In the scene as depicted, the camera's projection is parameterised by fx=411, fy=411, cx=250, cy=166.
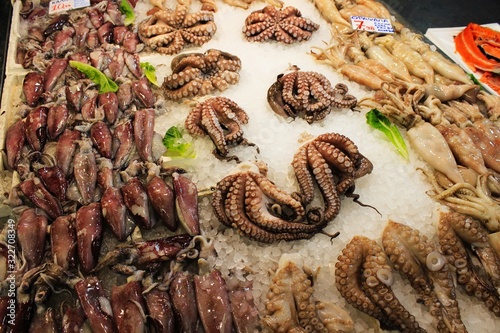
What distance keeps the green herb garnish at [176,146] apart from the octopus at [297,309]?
4.26 feet

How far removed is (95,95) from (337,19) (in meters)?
2.82

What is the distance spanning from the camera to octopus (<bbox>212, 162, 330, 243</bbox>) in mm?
2853

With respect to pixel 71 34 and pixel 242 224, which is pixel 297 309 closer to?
pixel 242 224

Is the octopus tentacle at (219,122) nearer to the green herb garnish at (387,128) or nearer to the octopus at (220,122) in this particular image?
the octopus at (220,122)

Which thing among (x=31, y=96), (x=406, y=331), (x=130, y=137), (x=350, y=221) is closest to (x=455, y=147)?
(x=350, y=221)

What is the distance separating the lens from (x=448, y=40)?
4926mm

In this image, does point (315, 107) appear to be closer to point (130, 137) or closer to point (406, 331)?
point (130, 137)

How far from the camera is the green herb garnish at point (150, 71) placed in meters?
4.01

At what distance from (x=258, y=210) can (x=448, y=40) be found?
360 centimetres

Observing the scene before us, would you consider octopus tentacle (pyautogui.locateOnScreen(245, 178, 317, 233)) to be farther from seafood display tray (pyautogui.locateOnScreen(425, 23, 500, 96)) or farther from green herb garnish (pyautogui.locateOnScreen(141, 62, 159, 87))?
seafood display tray (pyautogui.locateOnScreen(425, 23, 500, 96))

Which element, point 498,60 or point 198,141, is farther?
point 498,60

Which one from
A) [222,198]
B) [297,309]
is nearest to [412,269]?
[297,309]

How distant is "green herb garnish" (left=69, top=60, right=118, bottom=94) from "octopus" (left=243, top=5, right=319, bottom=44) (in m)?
1.55

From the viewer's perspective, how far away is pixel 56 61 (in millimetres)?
4059
